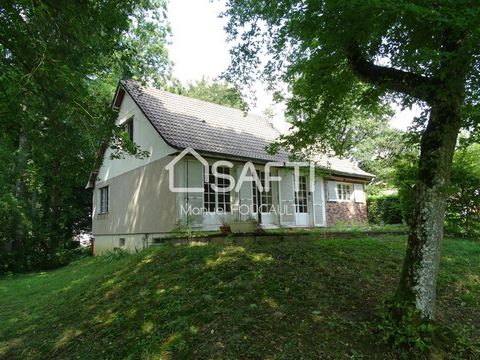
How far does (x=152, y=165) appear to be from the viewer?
12109 mm

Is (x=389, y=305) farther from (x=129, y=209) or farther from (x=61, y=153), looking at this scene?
(x=129, y=209)

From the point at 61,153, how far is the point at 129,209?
6600 mm

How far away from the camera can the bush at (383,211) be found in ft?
55.8

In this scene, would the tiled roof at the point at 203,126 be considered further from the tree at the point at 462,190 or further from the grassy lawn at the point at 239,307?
the grassy lawn at the point at 239,307

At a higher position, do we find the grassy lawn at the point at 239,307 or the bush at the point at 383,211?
the bush at the point at 383,211

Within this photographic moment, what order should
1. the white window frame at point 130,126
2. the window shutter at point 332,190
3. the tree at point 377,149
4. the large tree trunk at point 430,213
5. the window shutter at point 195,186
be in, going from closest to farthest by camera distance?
the large tree trunk at point 430,213 → the window shutter at point 195,186 → the white window frame at point 130,126 → the window shutter at point 332,190 → the tree at point 377,149

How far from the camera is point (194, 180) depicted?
37.3ft

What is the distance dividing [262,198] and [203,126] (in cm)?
352

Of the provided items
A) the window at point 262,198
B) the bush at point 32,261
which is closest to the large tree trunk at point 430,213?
the window at point 262,198

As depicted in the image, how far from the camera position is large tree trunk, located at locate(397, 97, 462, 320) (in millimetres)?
4133

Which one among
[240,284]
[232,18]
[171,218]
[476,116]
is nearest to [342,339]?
[240,284]

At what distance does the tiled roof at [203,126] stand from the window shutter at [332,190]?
2.38ft

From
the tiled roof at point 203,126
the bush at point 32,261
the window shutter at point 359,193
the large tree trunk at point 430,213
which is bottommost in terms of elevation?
the bush at point 32,261

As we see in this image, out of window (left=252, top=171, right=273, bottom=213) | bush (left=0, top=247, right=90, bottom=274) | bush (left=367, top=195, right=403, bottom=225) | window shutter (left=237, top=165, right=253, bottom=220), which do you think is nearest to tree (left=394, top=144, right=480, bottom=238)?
window (left=252, top=171, right=273, bottom=213)
